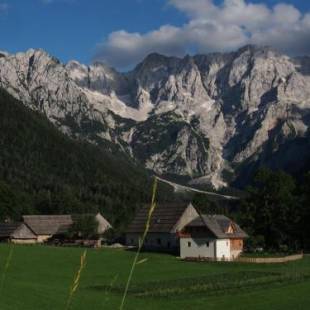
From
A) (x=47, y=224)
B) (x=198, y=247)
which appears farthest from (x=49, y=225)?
(x=198, y=247)

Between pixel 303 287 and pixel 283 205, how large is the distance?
50.5 m

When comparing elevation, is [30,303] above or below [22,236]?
above

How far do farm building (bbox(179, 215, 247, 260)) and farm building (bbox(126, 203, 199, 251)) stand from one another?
538 cm

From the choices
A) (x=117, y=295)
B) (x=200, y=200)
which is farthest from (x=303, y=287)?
(x=200, y=200)

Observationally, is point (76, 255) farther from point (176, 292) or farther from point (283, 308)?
point (283, 308)

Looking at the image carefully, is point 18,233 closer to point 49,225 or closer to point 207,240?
point 49,225

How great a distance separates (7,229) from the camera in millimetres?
110000

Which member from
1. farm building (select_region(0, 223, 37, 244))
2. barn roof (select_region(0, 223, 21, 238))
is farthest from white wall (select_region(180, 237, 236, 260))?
barn roof (select_region(0, 223, 21, 238))

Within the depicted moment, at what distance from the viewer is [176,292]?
44.8m

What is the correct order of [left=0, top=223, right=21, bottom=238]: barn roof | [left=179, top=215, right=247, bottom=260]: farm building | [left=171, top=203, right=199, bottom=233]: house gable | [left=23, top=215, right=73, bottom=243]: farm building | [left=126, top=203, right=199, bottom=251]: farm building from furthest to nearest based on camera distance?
[left=23, top=215, right=73, bottom=243]: farm building → [left=0, top=223, right=21, bottom=238]: barn roof → [left=171, top=203, right=199, bottom=233]: house gable → [left=126, top=203, right=199, bottom=251]: farm building → [left=179, top=215, right=247, bottom=260]: farm building

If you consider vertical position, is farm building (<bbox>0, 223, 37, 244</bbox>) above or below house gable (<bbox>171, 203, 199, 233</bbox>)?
below

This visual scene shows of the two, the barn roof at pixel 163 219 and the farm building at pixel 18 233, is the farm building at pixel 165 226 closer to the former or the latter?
the barn roof at pixel 163 219

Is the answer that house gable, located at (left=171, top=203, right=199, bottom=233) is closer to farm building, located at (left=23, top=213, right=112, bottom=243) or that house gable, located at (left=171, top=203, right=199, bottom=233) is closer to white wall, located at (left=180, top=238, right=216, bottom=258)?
white wall, located at (left=180, top=238, right=216, bottom=258)

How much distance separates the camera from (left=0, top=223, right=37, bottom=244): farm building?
10869 cm
